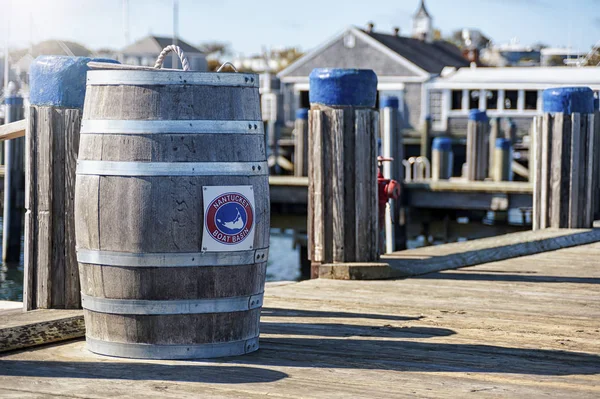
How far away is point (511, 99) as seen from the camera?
41500 millimetres

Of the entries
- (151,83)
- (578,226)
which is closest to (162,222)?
(151,83)

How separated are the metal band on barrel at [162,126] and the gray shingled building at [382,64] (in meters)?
40.9

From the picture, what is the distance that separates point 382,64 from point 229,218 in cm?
4383

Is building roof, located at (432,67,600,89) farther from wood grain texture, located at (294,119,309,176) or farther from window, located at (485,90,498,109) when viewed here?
wood grain texture, located at (294,119,309,176)

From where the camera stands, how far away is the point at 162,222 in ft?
13.1

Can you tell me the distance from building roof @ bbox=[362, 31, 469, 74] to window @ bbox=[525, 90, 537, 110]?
584 centimetres

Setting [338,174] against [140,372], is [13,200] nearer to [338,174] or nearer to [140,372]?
[338,174]

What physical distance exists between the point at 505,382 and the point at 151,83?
1604 mm

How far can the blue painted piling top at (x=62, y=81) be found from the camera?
4688mm

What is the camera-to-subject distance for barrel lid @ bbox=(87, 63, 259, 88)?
3.98 metres

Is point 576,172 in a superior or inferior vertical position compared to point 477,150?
inferior

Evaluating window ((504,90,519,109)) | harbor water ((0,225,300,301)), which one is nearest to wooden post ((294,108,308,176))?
harbor water ((0,225,300,301))

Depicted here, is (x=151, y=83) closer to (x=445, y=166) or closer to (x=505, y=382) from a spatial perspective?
(x=505, y=382)

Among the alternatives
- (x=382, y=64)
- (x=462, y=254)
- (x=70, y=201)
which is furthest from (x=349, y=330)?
(x=382, y=64)
